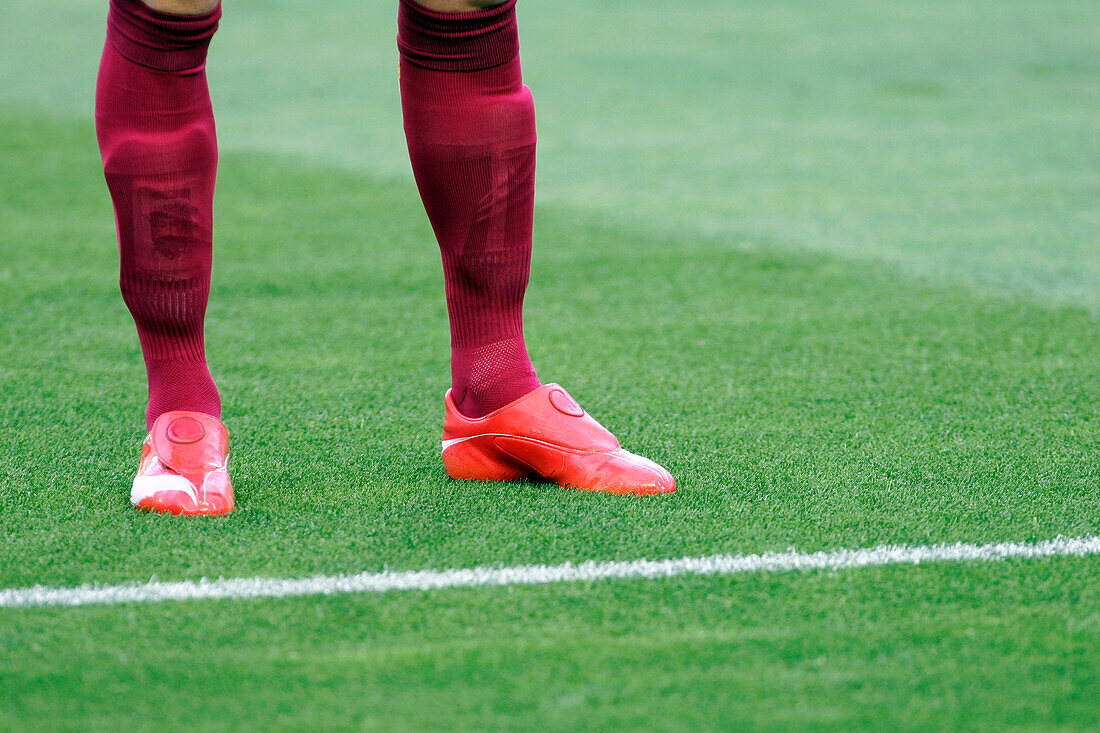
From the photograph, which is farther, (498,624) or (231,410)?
(231,410)

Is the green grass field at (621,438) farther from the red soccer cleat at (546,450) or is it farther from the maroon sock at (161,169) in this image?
the maroon sock at (161,169)

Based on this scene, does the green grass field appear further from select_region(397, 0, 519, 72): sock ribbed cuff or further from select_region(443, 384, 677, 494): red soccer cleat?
select_region(397, 0, 519, 72): sock ribbed cuff

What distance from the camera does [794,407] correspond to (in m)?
2.15

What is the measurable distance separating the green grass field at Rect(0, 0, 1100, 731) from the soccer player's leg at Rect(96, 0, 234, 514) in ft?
0.26

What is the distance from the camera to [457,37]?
167 centimetres

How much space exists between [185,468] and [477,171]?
54 centimetres

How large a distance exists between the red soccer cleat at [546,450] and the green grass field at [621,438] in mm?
37

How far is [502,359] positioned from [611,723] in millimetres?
728

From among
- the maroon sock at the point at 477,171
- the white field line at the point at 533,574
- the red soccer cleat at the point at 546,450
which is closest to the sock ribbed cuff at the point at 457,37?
the maroon sock at the point at 477,171

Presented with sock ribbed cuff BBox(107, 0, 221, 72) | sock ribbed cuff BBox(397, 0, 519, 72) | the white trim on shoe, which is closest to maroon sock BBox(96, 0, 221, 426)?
sock ribbed cuff BBox(107, 0, 221, 72)

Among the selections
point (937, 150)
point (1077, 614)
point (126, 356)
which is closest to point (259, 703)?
point (1077, 614)

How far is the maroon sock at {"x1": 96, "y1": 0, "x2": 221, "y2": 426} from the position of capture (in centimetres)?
164

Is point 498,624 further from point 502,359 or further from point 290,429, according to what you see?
point 290,429

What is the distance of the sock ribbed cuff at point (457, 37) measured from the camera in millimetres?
1655
